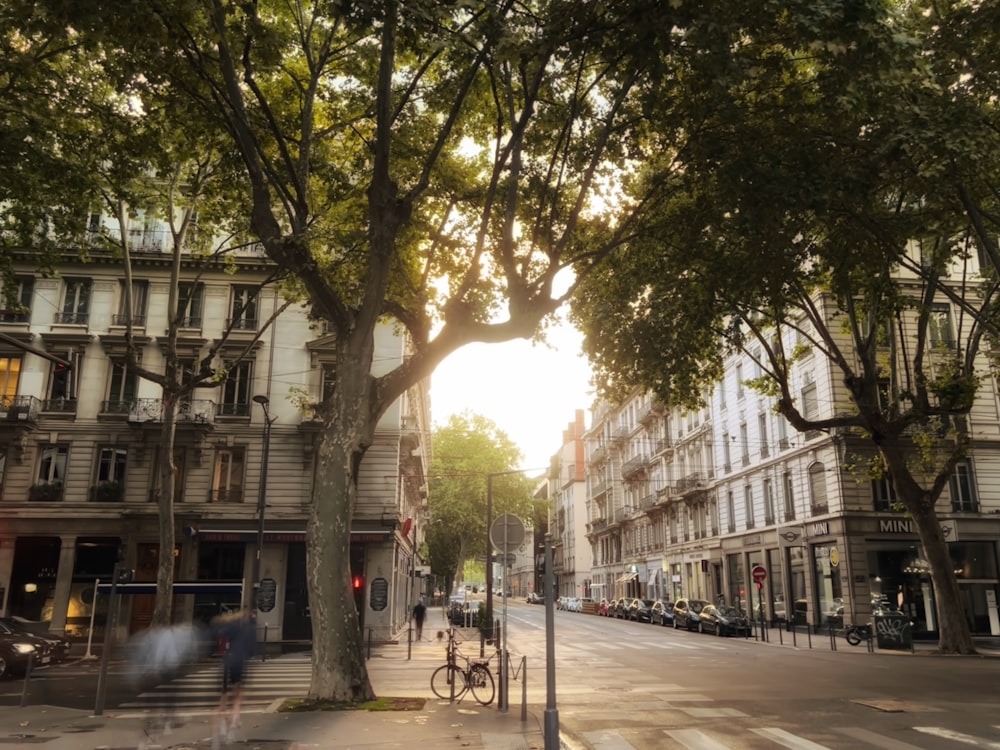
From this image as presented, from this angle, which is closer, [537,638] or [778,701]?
[778,701]

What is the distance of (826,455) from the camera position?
32906 millimetres

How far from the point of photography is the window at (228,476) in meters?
30.0

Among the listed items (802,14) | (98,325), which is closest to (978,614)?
(802,14)

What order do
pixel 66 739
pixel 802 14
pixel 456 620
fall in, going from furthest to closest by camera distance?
1. pixel 456 620
2. pixel 66 739
3. pixel 802 14

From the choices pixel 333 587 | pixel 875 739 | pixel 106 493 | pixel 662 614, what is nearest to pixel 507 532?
pixel 333 587

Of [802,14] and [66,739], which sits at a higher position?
[802,14]

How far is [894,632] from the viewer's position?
24938mm

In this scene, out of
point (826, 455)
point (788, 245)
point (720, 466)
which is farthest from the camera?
point (720, 466)

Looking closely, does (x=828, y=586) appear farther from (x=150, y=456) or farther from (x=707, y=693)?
(x=150, y=456)

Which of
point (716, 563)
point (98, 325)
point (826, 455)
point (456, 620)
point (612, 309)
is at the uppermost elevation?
point (98, 325)

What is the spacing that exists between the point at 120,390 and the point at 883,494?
31117mm

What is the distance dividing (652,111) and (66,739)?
1269cm

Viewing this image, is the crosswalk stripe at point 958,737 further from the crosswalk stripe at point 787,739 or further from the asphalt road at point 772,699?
the crosswalk stripe at point 787,739

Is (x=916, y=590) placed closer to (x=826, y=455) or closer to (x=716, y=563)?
(x=826, y=455)
